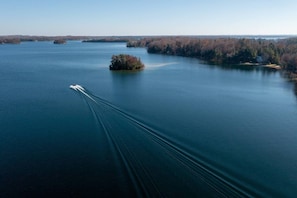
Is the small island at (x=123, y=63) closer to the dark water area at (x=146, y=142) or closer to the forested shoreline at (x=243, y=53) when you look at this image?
the dark water area at (x=146, y=142)

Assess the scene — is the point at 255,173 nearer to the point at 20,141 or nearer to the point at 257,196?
the point at 257,196

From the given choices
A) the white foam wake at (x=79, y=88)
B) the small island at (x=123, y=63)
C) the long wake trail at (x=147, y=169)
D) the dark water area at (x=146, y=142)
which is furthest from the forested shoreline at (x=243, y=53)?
the long wake trail at (x=147, y=169)

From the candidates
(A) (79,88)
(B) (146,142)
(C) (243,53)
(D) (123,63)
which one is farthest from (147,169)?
(C) (243,53)

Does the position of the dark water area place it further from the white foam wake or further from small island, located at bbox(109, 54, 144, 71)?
small island, located at bbox(109, 54, 144, 71)

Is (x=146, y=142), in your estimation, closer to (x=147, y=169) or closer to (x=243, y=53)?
(x=147, y=169)

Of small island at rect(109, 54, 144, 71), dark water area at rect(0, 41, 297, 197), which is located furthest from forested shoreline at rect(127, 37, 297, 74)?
dark water area at rect(0, 41, 297, 197)

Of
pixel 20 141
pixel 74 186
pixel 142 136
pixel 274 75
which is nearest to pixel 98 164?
pixel 74 186
